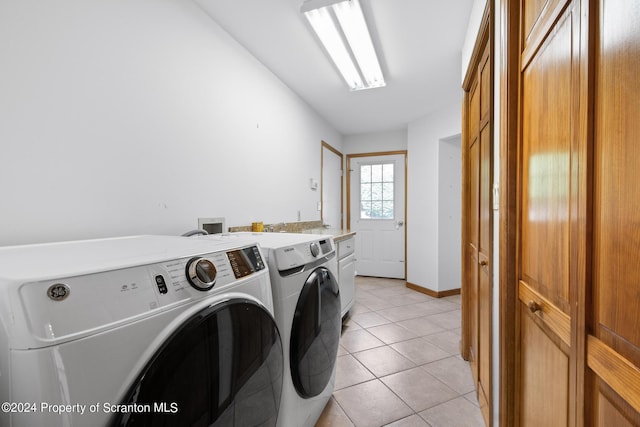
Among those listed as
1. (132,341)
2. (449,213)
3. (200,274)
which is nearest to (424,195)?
(449,213)

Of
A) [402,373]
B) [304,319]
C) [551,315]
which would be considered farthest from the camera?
[402,373]

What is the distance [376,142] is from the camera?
4.48 meters

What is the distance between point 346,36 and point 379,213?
297 centimetres

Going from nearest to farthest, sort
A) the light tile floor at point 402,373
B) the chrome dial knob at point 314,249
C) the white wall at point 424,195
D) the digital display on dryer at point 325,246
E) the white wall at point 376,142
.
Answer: the chrome dial knob at point 314,249, the digital display on dryer at point 325,246, the light tile floor at point 402,373, the white wall at point 424,195, the white wall at point 376,142

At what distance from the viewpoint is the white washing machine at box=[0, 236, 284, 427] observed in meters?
0.41

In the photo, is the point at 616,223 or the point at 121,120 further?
the point at 121,120

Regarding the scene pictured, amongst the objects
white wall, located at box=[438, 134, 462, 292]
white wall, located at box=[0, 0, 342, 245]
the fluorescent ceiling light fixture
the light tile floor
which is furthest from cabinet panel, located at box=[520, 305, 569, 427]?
white wall, located at box=[438, 134, 462, 292]

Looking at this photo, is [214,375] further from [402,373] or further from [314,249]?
[402,373]

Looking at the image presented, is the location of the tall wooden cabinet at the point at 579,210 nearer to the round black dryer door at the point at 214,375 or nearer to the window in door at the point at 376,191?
the round black dryer door at the point at 214,375

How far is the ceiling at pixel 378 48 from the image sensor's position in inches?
67.4

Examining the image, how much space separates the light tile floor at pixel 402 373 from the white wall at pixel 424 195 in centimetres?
73

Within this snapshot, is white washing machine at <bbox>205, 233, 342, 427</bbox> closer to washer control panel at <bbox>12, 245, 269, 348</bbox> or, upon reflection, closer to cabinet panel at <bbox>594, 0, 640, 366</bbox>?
washer control panel at <bbox>12, 245, 269, 348</bbox>

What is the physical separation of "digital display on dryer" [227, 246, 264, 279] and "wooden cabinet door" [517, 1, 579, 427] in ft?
2.67

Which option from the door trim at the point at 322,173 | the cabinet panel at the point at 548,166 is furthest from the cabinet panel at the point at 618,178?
the door trim at the point at 322,173
